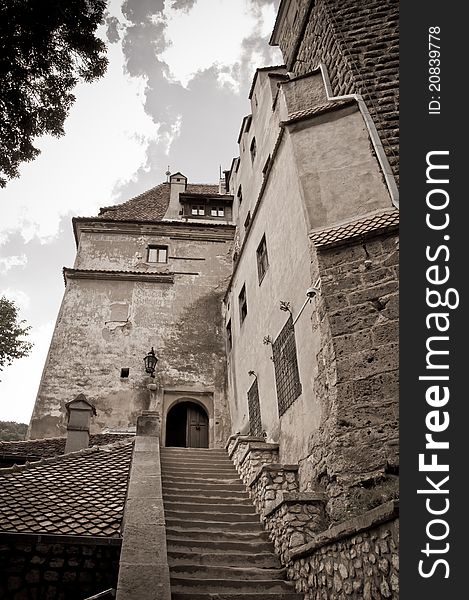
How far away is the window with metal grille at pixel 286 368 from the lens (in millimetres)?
8008

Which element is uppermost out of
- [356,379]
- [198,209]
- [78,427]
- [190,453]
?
[198,209]

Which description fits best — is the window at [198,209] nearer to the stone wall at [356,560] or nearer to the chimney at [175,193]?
the chimney at [175,193]

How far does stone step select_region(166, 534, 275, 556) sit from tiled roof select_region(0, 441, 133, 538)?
969 millimetres

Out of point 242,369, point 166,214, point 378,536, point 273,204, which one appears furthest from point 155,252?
point 378,536

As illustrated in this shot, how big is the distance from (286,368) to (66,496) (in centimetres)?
432

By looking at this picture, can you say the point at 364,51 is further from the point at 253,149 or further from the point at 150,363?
the point at 150,363

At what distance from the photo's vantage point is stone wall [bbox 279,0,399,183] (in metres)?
8.46

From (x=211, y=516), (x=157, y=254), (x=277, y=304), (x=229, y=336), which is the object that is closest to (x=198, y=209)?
(x=157, y=254)

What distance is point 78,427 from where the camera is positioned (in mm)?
11898

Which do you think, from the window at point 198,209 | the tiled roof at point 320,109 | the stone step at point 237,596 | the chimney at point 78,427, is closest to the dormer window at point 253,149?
the tiled roof at point 320,109

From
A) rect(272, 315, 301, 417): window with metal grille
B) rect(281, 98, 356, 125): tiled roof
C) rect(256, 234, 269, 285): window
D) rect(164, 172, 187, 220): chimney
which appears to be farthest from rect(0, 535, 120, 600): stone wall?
rect(164, 172, 187, 220): chimney

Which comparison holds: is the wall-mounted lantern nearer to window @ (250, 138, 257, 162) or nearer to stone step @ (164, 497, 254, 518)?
window @ (250, 138, 257, 162)

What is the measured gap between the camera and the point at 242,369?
42.0ft

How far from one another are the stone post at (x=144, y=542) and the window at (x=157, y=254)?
12.0m
